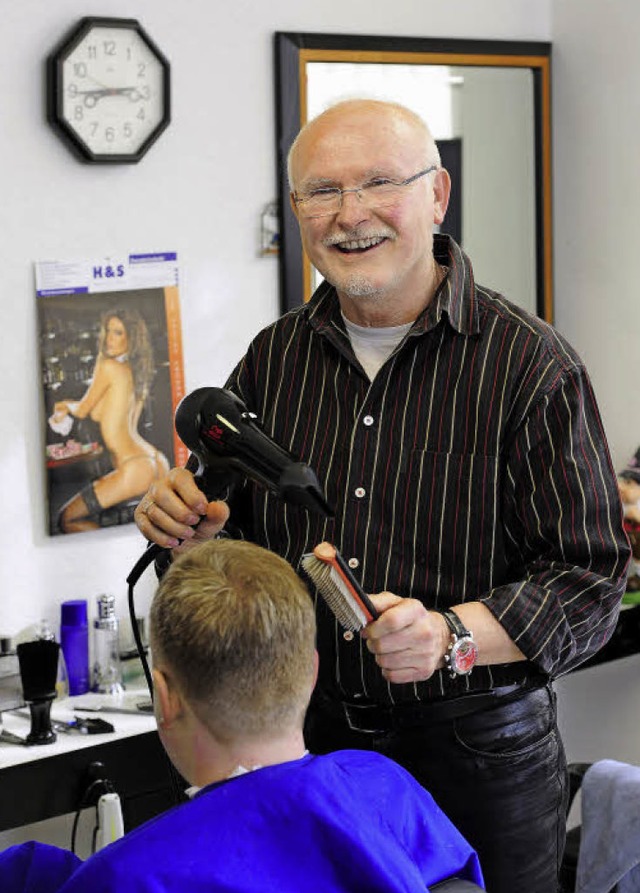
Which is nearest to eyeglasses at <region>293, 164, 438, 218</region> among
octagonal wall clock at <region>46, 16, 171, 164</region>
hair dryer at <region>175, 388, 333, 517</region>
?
hair dryer at <region>175, 388, 333, 517</region>

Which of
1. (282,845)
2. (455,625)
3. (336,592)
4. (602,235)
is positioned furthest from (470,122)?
(282,845)

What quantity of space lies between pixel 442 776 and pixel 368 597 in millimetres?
414

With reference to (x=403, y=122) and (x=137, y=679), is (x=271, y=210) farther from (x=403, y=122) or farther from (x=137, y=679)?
(x=403, y=122)

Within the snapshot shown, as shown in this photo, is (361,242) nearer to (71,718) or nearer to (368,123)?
(368,123)

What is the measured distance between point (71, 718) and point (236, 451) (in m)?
1.36

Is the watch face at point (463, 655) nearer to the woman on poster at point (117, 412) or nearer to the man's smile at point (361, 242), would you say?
the man's smile at point (361, 242)

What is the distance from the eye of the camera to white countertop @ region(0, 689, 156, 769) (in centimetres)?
279

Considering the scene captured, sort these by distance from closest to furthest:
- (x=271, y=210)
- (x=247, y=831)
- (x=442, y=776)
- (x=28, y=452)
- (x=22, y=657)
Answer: (x=247, y=831) → (x=442, y=776) → (x=22, y=657) → (x=28, y=452) → (x=271, y=210)

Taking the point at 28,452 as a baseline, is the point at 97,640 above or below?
below

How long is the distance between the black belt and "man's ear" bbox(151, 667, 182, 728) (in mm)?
440

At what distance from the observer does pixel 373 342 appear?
2.09 m

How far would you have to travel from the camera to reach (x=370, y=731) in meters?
1.96

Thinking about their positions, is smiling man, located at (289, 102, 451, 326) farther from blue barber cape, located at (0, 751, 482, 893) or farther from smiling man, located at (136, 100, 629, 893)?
blue barber cape, located at (0, 751, 482, 893)

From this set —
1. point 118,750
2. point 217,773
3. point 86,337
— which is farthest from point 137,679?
point 217,773
